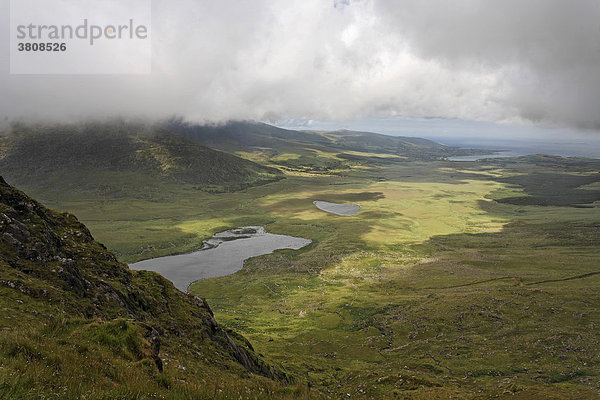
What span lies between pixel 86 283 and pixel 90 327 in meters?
13.3

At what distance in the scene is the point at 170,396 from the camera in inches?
467

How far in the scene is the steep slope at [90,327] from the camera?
426 inches

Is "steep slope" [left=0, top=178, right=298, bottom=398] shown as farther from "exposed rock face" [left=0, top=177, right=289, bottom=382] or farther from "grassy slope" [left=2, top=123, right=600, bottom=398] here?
"grassy slope" [left=2, top=123, right=600, bottom=398]

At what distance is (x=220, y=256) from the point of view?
146m

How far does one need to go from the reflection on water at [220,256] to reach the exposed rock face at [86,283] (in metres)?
73.5

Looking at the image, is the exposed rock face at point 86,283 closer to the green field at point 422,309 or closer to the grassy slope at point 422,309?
the green field at point 422,309

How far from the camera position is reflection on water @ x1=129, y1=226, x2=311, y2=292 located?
407 ft

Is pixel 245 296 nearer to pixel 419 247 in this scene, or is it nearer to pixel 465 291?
pixel 465 291

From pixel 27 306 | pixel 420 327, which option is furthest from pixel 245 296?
pixel 27 306

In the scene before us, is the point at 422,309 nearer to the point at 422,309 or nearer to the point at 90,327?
the point at 422,309

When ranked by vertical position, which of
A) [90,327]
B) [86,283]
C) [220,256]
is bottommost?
[220,256]

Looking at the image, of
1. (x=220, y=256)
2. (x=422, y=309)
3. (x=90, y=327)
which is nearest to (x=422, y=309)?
(x=422, y=309)

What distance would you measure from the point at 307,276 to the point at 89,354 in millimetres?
108483

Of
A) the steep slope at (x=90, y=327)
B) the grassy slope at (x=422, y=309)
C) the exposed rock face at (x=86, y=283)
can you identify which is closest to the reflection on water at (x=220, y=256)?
the grassy slope at (x=422, y=309)
